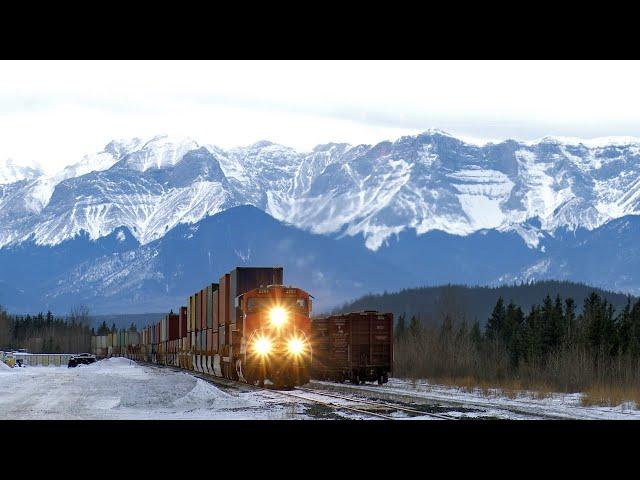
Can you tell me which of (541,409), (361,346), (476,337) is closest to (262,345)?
(361,346)

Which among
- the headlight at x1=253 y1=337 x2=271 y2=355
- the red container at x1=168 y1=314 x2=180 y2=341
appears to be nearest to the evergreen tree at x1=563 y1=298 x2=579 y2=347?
the headlight at x1=253 y1=337 x2=271 y2=355

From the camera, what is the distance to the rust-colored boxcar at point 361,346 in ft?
171

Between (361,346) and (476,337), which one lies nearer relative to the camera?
(361,346)

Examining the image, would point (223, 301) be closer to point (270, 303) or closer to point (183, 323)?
point (270, 303)

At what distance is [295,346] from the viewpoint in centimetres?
4366

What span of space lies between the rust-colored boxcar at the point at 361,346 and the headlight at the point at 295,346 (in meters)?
7.54

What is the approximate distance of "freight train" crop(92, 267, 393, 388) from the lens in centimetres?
4362

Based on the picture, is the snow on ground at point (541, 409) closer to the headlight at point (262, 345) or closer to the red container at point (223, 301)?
the headlight at point (262, 345)

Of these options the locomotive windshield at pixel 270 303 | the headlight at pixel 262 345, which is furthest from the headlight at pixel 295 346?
the locomotive windshield at pixel 270 303

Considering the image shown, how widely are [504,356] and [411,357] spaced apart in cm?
734

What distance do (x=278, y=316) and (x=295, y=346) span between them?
5.24ft

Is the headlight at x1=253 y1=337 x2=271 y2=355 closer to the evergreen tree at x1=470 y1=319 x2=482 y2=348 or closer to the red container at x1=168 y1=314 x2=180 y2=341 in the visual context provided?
the evergreen tree at x1=470 y1=319 x2=482 y2=348

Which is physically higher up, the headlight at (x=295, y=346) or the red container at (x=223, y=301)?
the red container at (x=223, y=301)

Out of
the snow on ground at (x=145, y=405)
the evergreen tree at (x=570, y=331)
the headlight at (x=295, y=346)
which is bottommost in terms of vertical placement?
the snow on ground at (x=145, y=405)
